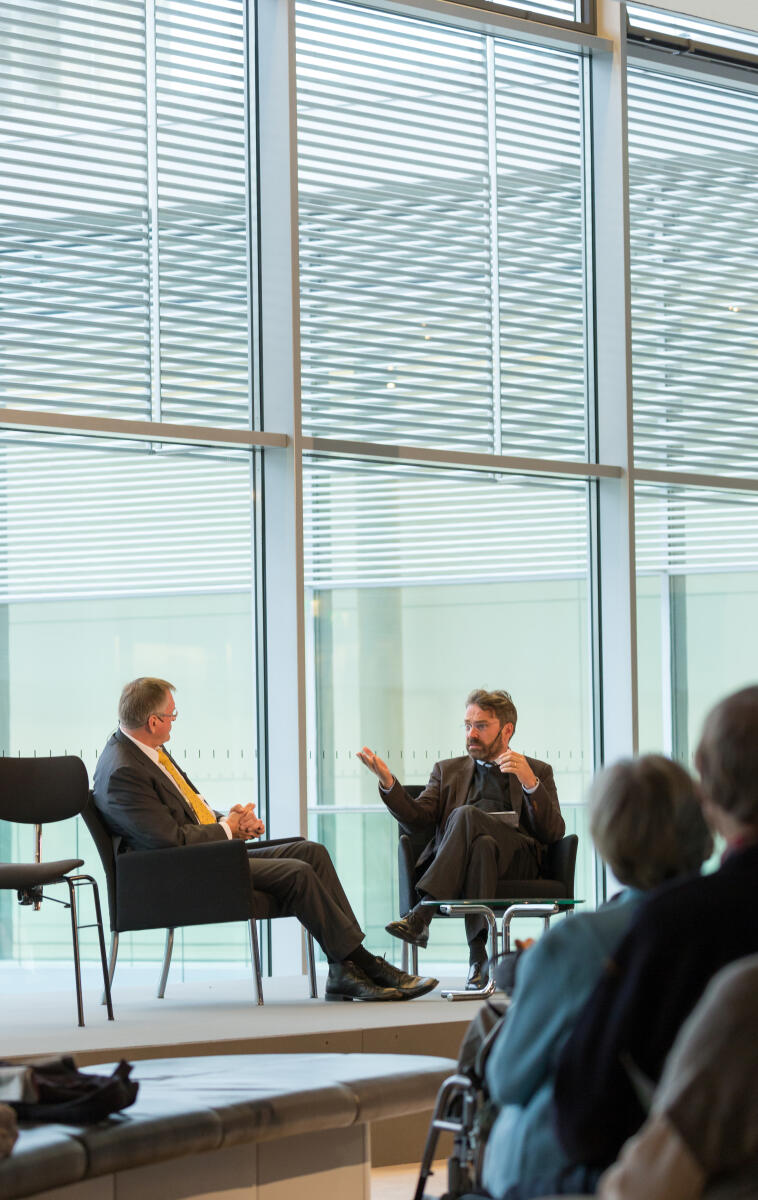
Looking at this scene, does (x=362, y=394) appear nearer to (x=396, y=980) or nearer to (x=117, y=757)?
(x=117, y=757)

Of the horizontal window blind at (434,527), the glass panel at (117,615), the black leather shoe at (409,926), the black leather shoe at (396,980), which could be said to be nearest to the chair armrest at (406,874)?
the black leather shoe at (409,926)

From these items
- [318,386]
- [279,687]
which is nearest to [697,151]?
[318,386]

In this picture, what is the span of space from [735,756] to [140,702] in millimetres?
3730

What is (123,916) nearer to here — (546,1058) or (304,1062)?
(304,1062)

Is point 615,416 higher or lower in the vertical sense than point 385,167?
lower

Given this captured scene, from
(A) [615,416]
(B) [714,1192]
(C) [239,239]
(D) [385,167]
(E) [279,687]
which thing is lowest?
(B) [714,1192]

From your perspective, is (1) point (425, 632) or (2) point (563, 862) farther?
(1) point (425, 632)

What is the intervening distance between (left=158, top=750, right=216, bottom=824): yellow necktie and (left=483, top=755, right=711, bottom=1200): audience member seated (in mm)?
3518

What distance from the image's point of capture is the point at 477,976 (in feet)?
18.2

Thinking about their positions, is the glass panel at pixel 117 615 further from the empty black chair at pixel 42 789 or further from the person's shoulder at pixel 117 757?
the empty black chair at pixel 42 789

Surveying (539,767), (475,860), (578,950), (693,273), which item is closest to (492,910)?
(475,860)

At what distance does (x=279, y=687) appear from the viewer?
6574 millimetres

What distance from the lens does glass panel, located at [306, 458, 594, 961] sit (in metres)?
6.82

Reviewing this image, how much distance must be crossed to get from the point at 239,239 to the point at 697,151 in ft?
9.45
